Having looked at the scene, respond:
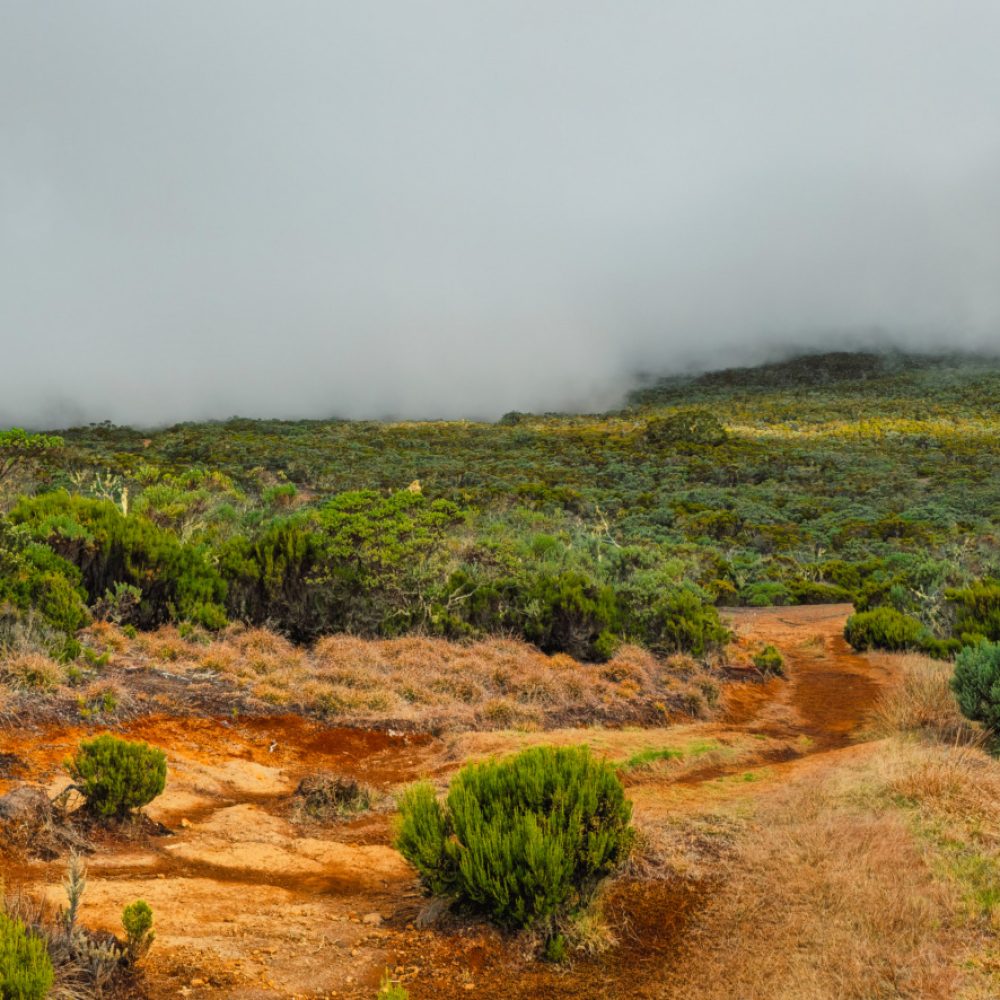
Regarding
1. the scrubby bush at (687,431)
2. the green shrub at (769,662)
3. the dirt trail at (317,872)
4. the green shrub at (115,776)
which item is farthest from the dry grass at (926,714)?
the scrubby bush at (687,431)

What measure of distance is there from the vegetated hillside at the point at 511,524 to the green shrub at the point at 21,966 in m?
7.55

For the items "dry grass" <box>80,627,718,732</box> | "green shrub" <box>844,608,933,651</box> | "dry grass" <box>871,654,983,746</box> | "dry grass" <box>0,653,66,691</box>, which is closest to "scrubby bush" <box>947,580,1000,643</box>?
"green shrub" <box>844,608,933,651</box>

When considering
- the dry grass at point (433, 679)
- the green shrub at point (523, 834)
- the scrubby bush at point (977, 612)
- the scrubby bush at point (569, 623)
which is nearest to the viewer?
the green shrub at point (523, 834)

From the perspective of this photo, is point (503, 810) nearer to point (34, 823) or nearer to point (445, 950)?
point (445, 950)

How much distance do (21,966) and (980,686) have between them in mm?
9337

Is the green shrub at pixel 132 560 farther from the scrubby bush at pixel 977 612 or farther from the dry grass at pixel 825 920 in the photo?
the scrubby bush at pixel 977 612

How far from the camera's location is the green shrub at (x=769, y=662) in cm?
1477

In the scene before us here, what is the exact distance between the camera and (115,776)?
235 inches

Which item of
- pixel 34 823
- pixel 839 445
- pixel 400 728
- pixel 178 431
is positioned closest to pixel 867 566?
pixel 400 728

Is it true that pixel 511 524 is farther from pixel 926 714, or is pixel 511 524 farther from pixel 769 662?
pixel 926 714

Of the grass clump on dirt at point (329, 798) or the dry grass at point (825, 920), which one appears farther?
the grass clump on dirt at point (329, 798)

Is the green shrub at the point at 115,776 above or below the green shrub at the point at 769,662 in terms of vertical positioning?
above

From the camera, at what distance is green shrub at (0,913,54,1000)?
9.53 feet

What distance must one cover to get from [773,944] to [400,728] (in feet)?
21.6
